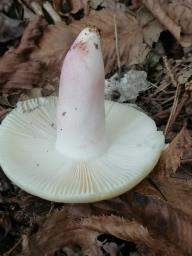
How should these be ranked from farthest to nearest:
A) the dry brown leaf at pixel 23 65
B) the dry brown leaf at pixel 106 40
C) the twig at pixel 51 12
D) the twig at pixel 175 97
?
the twig at pixel 51 12
the dry brown leaf at pixel 106 40
the dry brown leaf at pixel 23 65
the twig at pixel 175 97

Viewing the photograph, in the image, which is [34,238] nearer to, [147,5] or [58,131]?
[58,131]

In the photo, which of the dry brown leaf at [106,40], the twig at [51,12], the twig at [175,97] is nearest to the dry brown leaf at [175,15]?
the dry brown leaf at [106,40]

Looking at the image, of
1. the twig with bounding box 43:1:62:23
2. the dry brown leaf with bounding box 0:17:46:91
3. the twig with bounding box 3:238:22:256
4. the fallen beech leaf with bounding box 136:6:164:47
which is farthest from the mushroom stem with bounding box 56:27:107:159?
the twig with bounding box 43:1:62:23

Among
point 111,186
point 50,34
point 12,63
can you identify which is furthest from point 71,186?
point 50,34

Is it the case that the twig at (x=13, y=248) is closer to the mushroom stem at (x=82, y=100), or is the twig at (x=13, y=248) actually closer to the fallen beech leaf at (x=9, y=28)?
the mushroom stem at (x=82, y=100)

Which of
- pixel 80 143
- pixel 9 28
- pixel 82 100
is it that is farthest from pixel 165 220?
pixel 9 28
